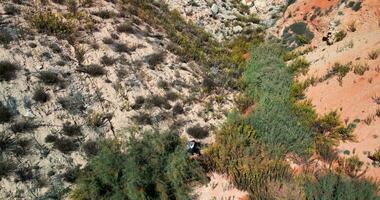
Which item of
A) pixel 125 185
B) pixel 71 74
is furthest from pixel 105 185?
pixel 71 74

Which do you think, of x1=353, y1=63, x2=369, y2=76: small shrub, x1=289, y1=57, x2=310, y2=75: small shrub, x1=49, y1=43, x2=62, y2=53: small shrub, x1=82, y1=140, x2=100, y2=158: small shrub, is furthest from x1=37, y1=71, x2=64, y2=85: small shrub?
x1=353, y1=63, x2=369, y2=76: small shrub

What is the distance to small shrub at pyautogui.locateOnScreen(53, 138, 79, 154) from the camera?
16.8 m

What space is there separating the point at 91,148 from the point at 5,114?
3.47m

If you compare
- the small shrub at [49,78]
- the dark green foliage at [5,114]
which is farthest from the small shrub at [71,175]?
the small shrub at [49,78]

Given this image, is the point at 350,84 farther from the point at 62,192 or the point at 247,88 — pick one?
the point at 62,192

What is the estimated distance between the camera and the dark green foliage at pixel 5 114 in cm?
1714

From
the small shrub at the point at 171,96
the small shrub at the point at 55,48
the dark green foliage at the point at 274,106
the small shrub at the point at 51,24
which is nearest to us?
the dark green foliage at the point at 274,106

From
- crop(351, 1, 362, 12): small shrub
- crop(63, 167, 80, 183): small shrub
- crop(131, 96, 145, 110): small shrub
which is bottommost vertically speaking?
crop(63, 167, 80, 183): small shrub

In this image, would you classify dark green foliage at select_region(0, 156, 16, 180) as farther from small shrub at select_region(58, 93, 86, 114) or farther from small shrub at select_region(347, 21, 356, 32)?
small shrub at select_region(347, 21, 356, 32)

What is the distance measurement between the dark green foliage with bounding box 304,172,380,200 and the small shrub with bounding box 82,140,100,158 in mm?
7525

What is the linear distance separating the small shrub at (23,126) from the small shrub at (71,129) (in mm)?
1054

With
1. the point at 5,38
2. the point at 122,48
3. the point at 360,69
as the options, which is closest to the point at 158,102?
the point at 122,48

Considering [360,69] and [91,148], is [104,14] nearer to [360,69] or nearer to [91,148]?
[91,148]

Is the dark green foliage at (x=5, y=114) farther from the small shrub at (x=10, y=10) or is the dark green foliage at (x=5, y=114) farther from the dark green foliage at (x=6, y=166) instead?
the small shrub at (x=10, y=10)
